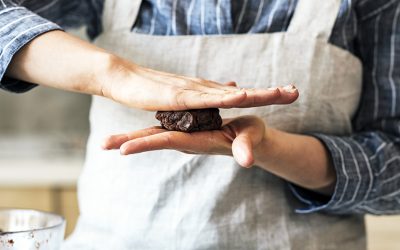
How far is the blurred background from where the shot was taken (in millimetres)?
2146

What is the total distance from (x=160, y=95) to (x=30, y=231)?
214mm

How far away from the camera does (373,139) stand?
3.47 feet

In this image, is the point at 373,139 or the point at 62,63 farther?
the point at 373,139

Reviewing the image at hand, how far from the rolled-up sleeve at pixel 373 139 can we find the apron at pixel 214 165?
0.15 feet

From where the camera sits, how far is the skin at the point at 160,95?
2.38 feet

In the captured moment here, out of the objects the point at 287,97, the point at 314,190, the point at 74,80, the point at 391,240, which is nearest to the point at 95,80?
the point at 74,80

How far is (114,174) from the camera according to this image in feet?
3.34

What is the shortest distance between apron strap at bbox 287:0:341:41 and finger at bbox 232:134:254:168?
1.07ft

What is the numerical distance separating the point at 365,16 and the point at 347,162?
0.77 feet

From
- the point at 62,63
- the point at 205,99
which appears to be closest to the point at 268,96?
the point at 205,99

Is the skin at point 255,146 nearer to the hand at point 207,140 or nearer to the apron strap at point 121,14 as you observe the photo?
the hand at point 207,140

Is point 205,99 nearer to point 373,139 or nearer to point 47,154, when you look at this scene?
point 373,139

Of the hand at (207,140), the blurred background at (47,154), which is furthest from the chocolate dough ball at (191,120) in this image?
the blurred background at (47,154)

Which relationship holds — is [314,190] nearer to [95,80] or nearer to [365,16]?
[365,16]
